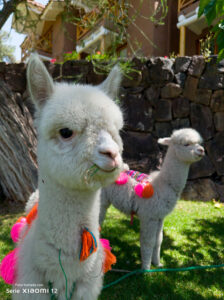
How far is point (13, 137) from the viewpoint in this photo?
12.6ft

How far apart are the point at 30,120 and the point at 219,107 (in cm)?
400

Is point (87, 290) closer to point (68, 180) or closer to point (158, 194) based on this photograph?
point (68, 180)

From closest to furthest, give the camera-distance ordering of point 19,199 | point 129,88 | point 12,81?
point 19,199, point 12,81, point 129,88

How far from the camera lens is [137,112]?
5.30 meters

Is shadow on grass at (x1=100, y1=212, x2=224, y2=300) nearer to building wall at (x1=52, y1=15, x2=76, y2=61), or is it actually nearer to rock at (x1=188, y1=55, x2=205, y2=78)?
rock at (x1=188, y1=55, x2=205, y2=78)

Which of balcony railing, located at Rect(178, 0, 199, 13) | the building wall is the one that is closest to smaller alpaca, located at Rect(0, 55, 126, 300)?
balcony railing, located at Rect(178, 0, 199, 13)

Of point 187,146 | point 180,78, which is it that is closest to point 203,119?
point 180,78

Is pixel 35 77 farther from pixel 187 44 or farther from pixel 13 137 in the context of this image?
pixel 187 44

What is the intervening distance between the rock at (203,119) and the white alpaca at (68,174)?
4377mm

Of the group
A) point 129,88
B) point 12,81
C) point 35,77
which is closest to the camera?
point 35,77

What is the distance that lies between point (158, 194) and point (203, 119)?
3362 mm

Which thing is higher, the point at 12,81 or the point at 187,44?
the point at 187,44

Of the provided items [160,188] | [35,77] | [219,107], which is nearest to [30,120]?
[160,188]


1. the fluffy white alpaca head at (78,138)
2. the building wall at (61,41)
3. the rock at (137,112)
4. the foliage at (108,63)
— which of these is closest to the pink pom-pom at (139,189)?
the foliage at (108,63)
